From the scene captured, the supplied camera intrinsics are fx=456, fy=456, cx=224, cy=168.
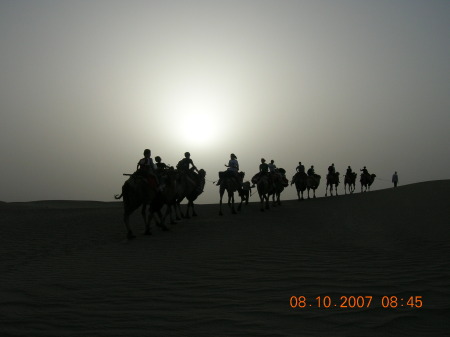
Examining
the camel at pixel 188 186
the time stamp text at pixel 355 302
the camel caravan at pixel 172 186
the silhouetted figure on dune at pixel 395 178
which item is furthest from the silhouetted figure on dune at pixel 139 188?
the silhouetted figure on dune at pixel 395 178

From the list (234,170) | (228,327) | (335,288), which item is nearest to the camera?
(228,327)

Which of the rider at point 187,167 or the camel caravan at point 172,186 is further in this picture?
the rider at point 187,167

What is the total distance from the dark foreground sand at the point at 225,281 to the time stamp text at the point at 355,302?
48 millimetres

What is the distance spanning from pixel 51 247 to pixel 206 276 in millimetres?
6815

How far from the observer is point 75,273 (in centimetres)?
834

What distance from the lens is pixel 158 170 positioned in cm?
1590

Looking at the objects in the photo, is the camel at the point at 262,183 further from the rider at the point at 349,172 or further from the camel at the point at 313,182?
the rider at the point at 349,172

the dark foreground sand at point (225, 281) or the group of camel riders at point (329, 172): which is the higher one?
the group of camel riders at point (329, 172)

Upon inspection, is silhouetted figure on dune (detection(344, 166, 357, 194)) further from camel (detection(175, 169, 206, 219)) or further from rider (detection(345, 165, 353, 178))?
camel (detection(175, 169, 206, 219))

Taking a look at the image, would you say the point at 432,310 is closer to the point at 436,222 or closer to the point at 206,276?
the point at 206,276

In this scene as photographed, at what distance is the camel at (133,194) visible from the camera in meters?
13.5

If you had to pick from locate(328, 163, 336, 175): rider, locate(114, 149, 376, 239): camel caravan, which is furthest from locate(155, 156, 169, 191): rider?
locate(328, 163, 336, 175): rider

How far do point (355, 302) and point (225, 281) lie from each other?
7.13ft

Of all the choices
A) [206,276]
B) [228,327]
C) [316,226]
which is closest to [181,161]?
[316,226]
